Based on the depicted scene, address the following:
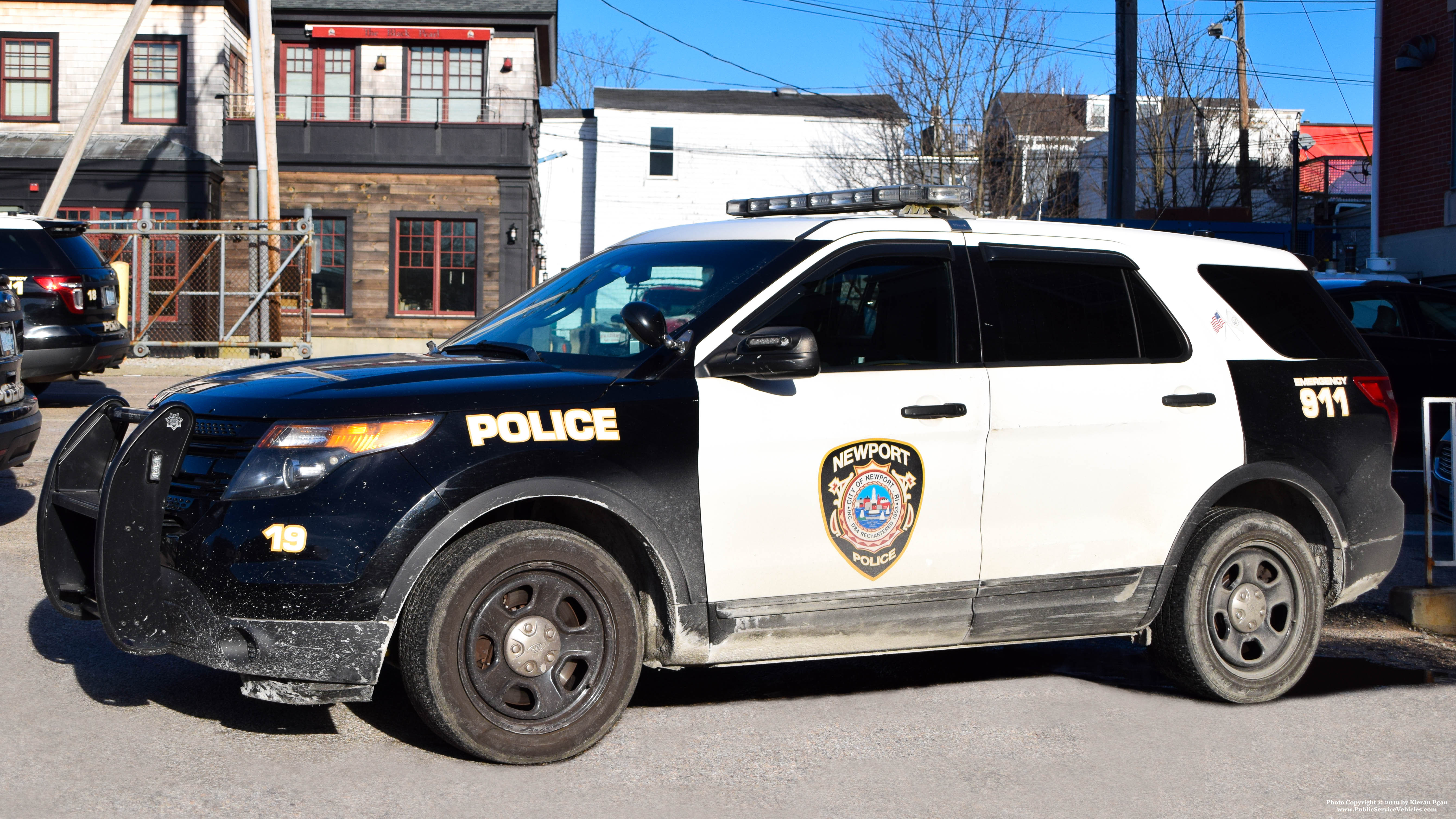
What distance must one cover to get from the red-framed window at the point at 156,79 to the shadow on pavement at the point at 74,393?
1287 centimetres

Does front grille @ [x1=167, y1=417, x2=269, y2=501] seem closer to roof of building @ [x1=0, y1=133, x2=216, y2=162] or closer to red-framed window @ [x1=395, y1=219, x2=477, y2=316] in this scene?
red-framed window @ [x1=395, y1=219, x2=477, y2=316]

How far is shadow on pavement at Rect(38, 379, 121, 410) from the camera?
1433 centimetres

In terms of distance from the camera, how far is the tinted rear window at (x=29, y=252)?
12758 millimetres

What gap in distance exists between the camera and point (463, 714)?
4.11 meters

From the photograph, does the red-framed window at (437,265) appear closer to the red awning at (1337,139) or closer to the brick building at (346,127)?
the brick building at (346,127)

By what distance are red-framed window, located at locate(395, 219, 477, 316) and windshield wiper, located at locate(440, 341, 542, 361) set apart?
24469 mm

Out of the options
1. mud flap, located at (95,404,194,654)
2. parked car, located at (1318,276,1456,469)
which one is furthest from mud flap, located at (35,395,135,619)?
parked car, located at (1318,276,1456,469)

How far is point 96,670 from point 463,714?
193 centimetres

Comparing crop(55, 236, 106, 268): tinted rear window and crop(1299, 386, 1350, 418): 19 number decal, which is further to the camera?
crop(55, 236, 106, 268): tinted rear window

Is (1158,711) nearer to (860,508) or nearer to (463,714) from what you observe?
(860,508)

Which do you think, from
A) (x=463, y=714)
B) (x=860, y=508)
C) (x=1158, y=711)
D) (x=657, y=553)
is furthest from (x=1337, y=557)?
(x=463, y=714)

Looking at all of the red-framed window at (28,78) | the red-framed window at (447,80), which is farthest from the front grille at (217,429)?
the red-framed window at (28,78)

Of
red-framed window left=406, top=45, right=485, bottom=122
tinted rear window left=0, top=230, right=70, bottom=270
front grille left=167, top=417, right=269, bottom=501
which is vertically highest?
red-framed window left=406, top=45, right=485, bottom=122

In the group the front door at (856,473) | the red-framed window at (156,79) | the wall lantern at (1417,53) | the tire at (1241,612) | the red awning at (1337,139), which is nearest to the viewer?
the front door at (856,473)
